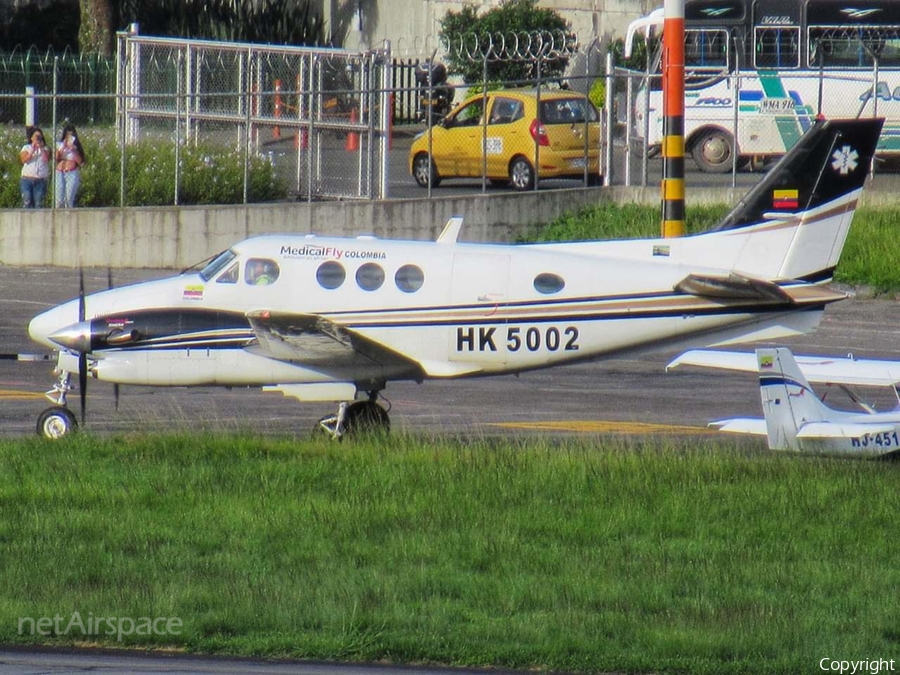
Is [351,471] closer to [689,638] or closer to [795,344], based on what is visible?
[689,638]

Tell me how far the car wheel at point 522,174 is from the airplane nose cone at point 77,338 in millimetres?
17837

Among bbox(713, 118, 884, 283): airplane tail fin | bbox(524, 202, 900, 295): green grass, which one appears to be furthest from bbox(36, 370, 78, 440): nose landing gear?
bbox(524, 202, 900, 295): green grass

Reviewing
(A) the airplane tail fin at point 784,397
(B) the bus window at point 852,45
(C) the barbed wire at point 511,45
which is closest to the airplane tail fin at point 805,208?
(A) the airplane tail fin at point 784,397

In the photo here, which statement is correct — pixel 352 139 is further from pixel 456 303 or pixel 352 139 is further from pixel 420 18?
pixel 420 18

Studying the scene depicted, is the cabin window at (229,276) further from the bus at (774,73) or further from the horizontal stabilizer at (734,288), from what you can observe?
the bus at (774,73)

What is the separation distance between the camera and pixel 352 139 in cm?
3014

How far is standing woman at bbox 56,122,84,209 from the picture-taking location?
91.7ft

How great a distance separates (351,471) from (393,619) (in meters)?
4.19

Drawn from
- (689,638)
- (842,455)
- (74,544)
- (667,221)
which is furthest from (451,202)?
(689,638)

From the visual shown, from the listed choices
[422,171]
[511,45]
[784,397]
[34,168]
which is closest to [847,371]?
[784,397]

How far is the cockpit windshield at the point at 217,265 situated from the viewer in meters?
15.1

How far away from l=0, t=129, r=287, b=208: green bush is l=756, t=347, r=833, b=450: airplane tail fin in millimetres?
17437

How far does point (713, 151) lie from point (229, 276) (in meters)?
21.8

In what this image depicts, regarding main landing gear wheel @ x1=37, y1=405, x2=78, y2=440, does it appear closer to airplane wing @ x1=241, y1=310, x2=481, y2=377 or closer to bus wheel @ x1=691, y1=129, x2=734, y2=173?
airplane wing @ x1=241, y1=310, x2=481, y2=377
